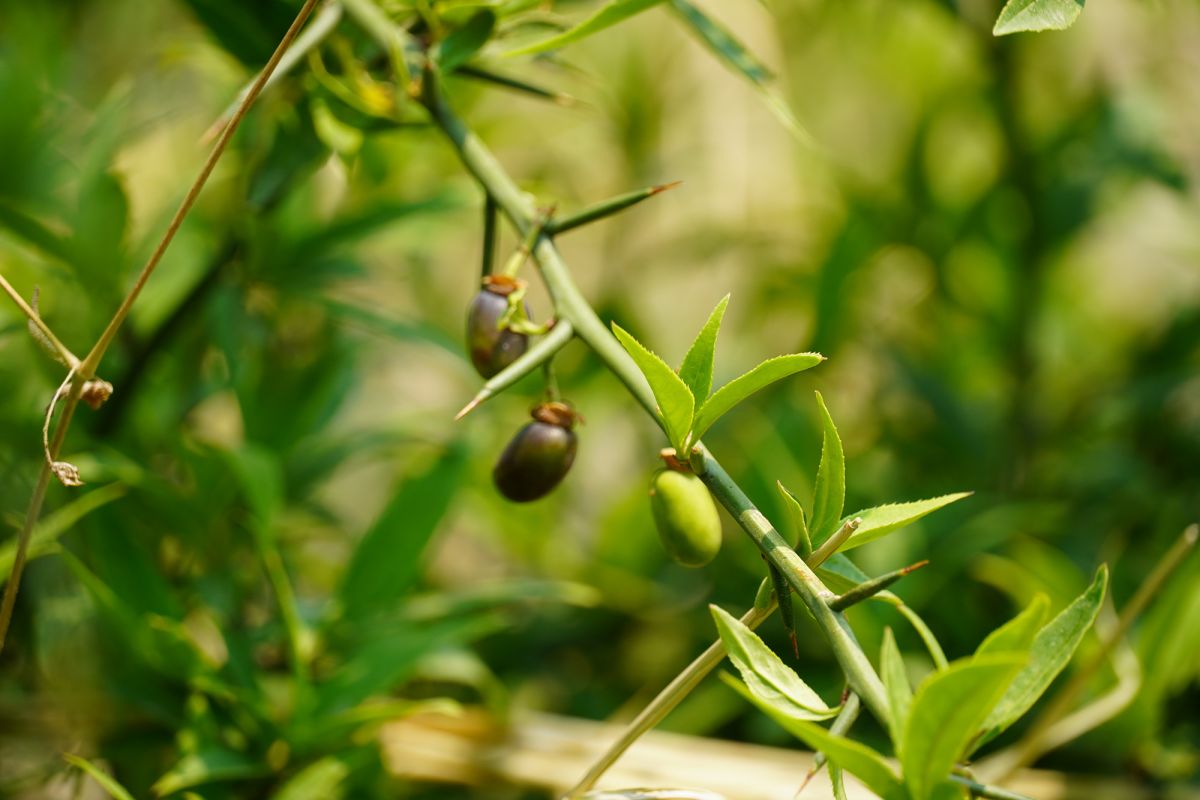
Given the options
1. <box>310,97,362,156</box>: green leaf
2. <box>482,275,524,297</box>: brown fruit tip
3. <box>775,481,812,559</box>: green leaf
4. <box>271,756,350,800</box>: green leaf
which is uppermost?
<box>310,97,362,156</box>: green leaf

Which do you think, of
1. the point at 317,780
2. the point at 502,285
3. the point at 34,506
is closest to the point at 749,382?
the point at 502,285

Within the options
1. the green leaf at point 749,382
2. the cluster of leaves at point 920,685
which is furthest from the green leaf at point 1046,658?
the green leaf at point 749,382

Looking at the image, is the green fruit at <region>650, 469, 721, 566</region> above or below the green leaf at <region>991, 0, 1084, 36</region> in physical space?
below

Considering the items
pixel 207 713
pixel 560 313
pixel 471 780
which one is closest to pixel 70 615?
pixel 207 713

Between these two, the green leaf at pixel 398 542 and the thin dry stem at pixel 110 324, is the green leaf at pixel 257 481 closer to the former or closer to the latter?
the green leaf at pixel 398 542

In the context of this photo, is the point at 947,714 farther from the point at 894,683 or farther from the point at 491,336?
the point at 491,336

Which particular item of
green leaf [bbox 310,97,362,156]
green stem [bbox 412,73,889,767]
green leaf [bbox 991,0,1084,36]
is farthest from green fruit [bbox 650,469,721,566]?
green leaf [bbox 310,97,362,156]

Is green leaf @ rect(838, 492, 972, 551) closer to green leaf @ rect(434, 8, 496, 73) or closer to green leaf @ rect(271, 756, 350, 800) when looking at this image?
green leaf @ rect(434, 8, 496, 73)

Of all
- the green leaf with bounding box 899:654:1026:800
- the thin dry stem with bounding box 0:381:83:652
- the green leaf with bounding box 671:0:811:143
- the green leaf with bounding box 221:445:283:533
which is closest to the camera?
the green leaf with bounding box 899:654:1026:800
